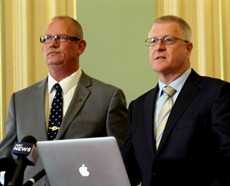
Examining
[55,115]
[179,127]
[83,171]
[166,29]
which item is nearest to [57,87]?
[55,115]

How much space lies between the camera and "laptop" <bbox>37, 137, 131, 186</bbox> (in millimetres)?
2408

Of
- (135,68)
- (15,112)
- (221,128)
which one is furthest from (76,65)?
(221,128)

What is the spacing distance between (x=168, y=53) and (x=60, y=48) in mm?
717

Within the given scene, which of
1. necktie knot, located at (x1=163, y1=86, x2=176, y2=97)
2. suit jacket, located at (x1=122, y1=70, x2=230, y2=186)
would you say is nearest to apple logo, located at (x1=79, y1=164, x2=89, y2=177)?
suit jacket, located at (x1=122, y1=70, x2=230, y2=186)

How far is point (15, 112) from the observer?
3.50m

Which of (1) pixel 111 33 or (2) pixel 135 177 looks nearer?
(2) pixel 135 177

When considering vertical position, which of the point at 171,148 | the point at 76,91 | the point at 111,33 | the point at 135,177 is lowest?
the point at 135,177

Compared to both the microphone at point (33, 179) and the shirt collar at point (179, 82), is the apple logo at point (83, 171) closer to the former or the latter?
the microphone at point (33, 179)

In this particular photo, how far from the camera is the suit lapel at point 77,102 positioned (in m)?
3.31

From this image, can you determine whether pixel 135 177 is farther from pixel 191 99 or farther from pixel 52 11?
pixel 52 11

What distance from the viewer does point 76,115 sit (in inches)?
133

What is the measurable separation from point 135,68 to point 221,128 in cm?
161

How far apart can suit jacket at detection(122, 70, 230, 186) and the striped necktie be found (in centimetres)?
3

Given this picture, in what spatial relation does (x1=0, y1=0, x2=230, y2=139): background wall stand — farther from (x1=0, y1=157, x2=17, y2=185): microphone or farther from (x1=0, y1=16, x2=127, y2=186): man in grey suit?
(x1=0, y1=157, x2=17, y2=185): microphone
